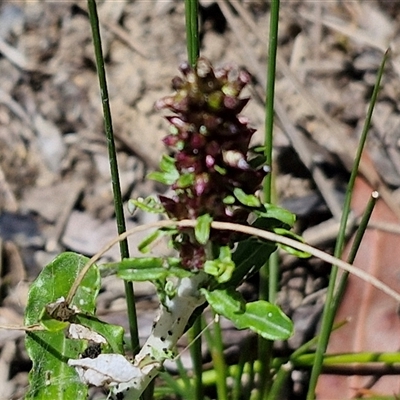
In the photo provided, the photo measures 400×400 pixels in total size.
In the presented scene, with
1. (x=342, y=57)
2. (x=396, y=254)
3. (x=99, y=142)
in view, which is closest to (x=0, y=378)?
(x=99, y=142)

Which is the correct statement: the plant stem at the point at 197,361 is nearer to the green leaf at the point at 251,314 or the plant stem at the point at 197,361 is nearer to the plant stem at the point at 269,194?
the plant stem at the point at 269,194

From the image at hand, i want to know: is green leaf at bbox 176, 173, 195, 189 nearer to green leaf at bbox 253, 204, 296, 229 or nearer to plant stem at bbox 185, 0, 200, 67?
green leaf at bbox 253, 204, 296, 229

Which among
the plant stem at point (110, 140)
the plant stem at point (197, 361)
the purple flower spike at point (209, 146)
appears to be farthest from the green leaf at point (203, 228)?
the plant stem at point (197, 361)

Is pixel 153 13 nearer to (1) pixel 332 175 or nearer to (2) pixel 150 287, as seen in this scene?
(1) pixel 332 175

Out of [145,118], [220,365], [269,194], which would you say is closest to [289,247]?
[269,194]

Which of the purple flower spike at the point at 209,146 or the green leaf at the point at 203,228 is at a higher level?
the purple flower spike at the point at 209,146
